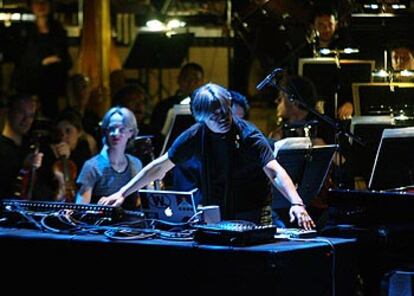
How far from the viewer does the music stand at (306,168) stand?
6.61 m

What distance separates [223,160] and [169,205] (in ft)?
1.97

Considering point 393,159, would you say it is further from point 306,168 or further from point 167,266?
point 167,266

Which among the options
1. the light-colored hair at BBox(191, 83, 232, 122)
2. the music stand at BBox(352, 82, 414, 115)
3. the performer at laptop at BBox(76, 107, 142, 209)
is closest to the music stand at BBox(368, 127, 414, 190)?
the light-colored hair at BBox(191, 83, 232, 122)

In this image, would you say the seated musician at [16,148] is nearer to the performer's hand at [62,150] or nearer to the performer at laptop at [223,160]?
the performer's hand at [62,150]

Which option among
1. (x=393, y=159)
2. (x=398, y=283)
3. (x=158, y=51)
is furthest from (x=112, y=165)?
(x=158, y=51)

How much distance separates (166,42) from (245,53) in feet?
2.67

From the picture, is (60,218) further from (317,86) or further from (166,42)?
(166,42)

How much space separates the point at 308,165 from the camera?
6625 mm

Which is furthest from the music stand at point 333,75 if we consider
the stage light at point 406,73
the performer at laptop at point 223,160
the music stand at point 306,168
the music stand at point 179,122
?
the performer at laptop at point 223,160

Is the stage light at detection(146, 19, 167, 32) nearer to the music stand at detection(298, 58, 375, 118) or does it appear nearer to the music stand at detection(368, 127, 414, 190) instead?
the music stand at detection(298, 58, 375, 118)

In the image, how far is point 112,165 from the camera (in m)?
7.29

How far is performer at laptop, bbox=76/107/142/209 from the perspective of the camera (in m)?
7.21

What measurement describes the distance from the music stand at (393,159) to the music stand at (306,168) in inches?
17.5

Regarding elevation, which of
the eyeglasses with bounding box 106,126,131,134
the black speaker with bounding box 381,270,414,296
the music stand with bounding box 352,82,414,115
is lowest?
the black speaker with bounding box 381,270,414,296
